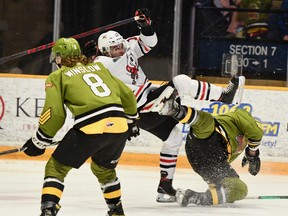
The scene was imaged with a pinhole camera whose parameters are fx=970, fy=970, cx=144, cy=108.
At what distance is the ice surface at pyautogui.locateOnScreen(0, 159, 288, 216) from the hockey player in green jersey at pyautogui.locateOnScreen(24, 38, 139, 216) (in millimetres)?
678

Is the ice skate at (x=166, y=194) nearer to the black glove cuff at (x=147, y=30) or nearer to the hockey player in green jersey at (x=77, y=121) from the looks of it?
the black glove cuff at (x=147, y=30)

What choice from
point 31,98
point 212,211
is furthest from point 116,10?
point 212,211

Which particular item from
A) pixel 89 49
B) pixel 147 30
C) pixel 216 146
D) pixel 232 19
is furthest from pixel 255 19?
pixel 89 49

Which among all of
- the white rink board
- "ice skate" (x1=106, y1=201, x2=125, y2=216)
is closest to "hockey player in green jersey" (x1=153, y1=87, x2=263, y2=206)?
"ice skate" (x1=106, y1=201, x2=125, y2=216)

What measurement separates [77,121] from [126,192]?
1768 millimetres

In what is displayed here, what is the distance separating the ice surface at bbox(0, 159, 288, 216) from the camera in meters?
5.52

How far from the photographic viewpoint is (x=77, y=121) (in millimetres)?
4637

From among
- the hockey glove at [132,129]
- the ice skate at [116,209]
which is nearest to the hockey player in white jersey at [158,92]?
the hockey glove at [132,129]

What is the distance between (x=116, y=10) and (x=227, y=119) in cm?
312

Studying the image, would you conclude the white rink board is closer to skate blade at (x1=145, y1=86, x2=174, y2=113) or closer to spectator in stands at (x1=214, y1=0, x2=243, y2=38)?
spectator in stands at (x1=214, y1=0, x2=243, y2=38)

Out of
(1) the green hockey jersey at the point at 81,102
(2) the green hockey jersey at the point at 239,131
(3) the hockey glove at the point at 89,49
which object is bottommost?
(2) the green hockey jersey at the point at 239,131

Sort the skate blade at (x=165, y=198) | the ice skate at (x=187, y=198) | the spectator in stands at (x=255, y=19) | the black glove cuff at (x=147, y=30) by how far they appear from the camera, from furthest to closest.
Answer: the spectator in stands at (x=255, y=19)
the black glove cuff at (x=147, y=30)
the skate blade at (x=165, y=198)
the ice skate at (x=187, y=198)

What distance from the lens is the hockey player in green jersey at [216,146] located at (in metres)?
5.70

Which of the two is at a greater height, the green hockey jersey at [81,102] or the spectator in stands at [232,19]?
the green hockey jersey at [81,102]
